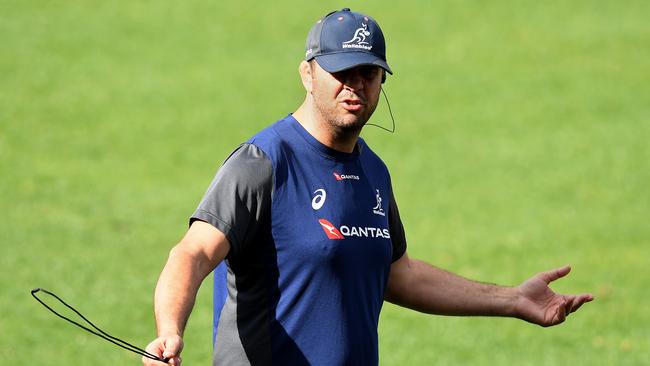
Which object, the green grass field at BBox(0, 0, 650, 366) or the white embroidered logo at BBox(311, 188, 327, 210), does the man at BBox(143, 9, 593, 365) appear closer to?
the white embroidered logo at BBox(311, 188, 327, 210)

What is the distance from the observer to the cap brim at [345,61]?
4.75m

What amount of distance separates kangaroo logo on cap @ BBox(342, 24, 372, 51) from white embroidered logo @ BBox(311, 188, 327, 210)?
583 mm

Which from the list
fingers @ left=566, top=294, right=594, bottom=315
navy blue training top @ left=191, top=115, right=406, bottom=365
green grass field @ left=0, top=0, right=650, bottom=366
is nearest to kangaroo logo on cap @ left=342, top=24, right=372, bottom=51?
navy blue training top @ left=191, top=115, right=406, bottom=365

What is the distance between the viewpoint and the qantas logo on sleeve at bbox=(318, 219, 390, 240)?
4722 millimetres

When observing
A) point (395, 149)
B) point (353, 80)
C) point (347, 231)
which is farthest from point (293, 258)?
point (395, 149)

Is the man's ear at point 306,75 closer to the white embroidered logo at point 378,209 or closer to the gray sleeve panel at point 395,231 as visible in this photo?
the white embroidered logo at point 378,209

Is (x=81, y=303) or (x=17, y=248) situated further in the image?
(x=17, y=248)

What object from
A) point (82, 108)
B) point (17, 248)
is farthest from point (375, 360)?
point (82, 108)

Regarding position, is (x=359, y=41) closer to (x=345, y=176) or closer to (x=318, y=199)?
(x=345, y=176)

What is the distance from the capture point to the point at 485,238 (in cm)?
1489

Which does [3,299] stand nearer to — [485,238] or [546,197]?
[485,238]

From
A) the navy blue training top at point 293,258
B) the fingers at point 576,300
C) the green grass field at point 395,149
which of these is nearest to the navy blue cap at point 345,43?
the navy blue training top at point 293,258

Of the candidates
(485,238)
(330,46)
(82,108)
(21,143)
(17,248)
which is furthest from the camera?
(82,108)

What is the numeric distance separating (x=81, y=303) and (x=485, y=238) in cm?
522
